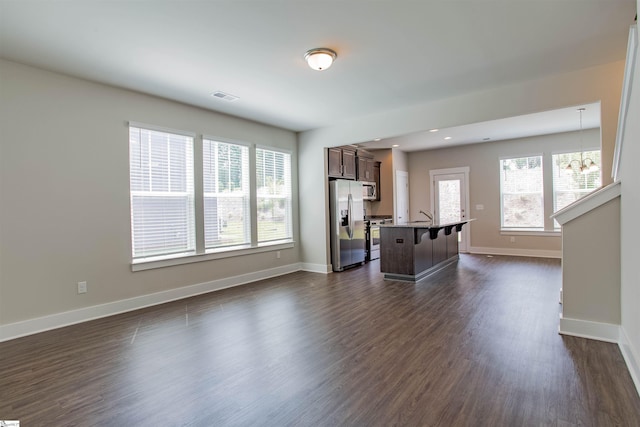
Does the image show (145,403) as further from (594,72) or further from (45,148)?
(594,72)

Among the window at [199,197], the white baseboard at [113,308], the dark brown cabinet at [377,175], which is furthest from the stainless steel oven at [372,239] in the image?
the white baseboard at [113,308]

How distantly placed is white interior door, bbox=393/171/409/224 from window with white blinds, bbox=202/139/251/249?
431 centimetres

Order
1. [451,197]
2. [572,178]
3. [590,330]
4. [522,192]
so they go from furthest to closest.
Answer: [451,197], [522,192], [572,178], [590,330]

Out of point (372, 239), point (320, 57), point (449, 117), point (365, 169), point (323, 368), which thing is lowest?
point (323, 368)

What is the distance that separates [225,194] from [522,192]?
6757mm

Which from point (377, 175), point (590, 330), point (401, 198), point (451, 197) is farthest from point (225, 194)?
point (451, 197)

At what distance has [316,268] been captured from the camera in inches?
251

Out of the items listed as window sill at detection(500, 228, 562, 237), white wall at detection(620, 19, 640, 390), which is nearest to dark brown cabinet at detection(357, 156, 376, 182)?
window sill at detection(500, 228, 562, 237)

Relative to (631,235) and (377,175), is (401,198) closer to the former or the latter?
(377,175)

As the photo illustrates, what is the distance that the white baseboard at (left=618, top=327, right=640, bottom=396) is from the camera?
2136mm

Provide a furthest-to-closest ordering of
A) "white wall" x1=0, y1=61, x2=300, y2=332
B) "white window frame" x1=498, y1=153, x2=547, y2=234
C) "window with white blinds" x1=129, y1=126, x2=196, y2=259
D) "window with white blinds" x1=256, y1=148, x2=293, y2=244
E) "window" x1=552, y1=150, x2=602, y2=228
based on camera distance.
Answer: "white window frame" x1=498, y1=153, x2=547, y2=234 → "window" x1=552, y1=150, x2=602, y2=228 → "window with white blinds" x1=256, y1=148, x2=293, y2=244 → "window with white blinds" x1=129, y1=126, x2=196, y2=259 → "white wall" x1=0, y1=61, x2=300, y2=332

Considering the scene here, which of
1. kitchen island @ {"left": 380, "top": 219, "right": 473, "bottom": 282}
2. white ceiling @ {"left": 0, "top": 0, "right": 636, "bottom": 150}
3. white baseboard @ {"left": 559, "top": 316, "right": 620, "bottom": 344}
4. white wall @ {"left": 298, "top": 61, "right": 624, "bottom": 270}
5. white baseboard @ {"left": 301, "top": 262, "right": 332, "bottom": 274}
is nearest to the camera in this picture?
white ceiling @ {"left": 0, "top": 0, "right": 636, "bottom": 150}

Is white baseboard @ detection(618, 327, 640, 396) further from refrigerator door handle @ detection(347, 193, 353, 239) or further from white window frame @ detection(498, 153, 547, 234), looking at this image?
white window frame @ detection(498, 153, 547, 234)

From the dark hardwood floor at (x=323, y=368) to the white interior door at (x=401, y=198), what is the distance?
A: 453 centimetres
